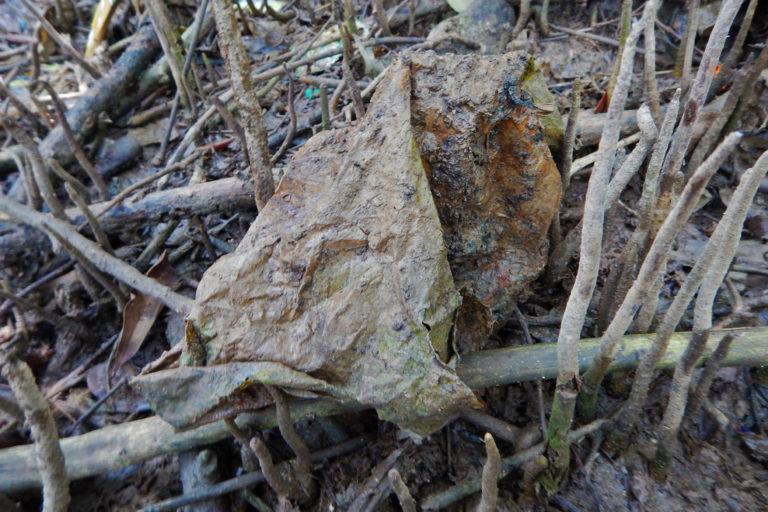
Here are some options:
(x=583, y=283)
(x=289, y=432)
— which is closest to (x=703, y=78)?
(x=583, y=283)

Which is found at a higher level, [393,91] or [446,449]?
[393,91]

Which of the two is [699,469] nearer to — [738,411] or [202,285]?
[738,411]

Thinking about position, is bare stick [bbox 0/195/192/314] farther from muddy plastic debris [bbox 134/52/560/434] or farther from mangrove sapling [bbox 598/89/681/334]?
mangrove sapling [bbox 598/89/681/334]

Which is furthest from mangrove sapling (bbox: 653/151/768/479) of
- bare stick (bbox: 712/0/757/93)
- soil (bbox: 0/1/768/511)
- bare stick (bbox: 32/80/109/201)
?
bare stick (bbox: 32/80/109/201)

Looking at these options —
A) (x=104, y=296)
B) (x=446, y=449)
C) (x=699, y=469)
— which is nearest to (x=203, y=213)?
(x=104, y=296)

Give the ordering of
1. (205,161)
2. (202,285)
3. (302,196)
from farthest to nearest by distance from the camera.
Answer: (205,161) < (302,196) < (202,285)

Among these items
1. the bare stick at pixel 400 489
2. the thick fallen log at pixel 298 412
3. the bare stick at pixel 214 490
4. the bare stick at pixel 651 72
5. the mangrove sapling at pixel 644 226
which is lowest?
the bare stick at pixel 214 490

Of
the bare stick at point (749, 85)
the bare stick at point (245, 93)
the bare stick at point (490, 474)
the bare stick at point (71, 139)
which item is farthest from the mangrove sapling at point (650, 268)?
the bare stick at point (71, 139)

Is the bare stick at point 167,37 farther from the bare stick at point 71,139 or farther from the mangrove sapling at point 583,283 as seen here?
the mangrove sapling at point 583,283
